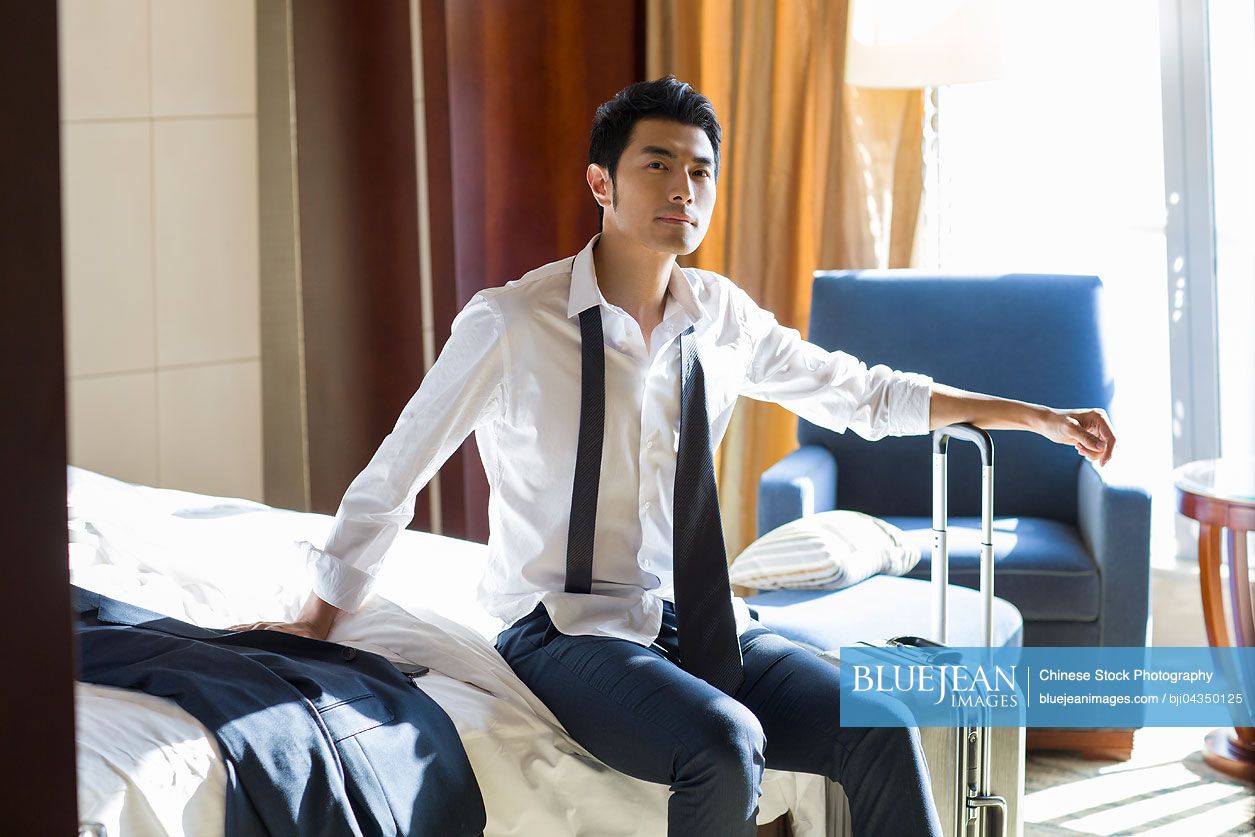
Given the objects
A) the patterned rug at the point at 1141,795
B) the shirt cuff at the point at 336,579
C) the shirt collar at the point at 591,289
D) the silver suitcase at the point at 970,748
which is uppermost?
the shirt collar at the point at 591,289

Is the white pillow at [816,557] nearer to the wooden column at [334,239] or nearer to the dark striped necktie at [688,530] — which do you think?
the dark striped necktie at [688,530]

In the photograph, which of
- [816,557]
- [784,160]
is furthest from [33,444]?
[784,160]

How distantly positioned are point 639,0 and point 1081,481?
2022 millimetres

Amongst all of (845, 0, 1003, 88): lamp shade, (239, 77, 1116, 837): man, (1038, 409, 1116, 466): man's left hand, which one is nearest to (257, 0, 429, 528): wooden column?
(845, 0, 1003, 88): lamp shade

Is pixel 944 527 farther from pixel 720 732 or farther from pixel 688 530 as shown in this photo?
pixel 720 732

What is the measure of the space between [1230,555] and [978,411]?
1053 mm

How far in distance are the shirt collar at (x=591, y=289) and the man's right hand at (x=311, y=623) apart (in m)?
0.54

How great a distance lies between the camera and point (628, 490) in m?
1.87

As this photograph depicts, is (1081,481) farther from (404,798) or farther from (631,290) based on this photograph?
(404,798)

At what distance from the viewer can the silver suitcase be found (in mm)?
1875

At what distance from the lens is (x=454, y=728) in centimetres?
163

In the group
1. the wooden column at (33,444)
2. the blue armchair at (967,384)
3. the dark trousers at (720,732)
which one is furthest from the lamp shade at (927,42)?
the wooden column at (33,444)

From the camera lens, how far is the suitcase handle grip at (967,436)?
2.00 m

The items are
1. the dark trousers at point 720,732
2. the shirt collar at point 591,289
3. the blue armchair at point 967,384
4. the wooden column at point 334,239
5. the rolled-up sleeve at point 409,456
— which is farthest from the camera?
the wooden column at point 334,239
